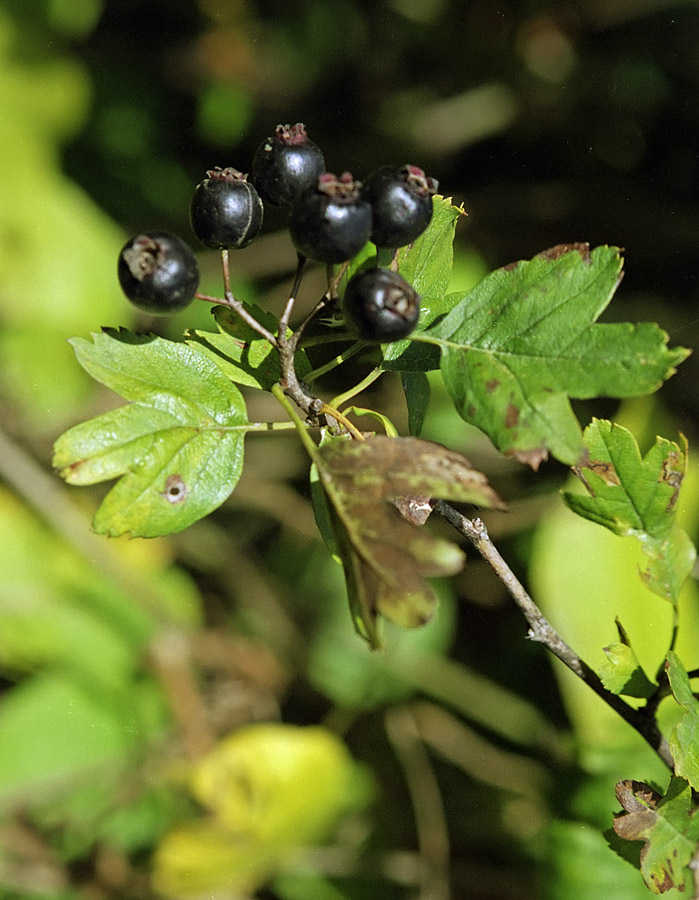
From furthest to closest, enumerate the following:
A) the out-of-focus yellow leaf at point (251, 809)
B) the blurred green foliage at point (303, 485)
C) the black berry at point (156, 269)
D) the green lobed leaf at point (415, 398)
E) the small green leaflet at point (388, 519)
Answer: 1. the blurred green foliage at point (303, 485)
2. the out-of-focus yellow leaf at point (251, 809)
3. the green lobed leaf at point (415, 398)
4. the black berry at point (156, 269)
5. the small green leaflet at point (388, 519)

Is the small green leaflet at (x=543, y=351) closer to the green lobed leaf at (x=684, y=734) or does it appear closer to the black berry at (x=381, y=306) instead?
the black berry at (x=381, y=306)

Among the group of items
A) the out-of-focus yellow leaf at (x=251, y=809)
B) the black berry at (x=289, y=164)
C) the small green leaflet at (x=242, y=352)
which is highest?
the black berry at (x=289, y=164)

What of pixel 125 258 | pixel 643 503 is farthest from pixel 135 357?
pixel 643 503

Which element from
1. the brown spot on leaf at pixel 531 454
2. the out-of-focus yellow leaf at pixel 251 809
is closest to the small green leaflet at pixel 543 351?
the brown spot on leaf at pixel 531 454

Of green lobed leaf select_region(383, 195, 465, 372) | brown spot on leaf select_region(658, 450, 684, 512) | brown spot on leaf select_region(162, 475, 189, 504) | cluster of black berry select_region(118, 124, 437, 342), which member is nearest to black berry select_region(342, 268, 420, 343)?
cluster of black berry select_region(118, 124, 437, 342)

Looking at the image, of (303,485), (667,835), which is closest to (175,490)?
(667,835)

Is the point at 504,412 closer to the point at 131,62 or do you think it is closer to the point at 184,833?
the point at 184,833

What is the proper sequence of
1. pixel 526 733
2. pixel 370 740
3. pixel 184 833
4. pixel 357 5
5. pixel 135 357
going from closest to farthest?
pixel 135 357, pixel 184 833, pixel 526 733, pixel 370 740, pixel 357 5
